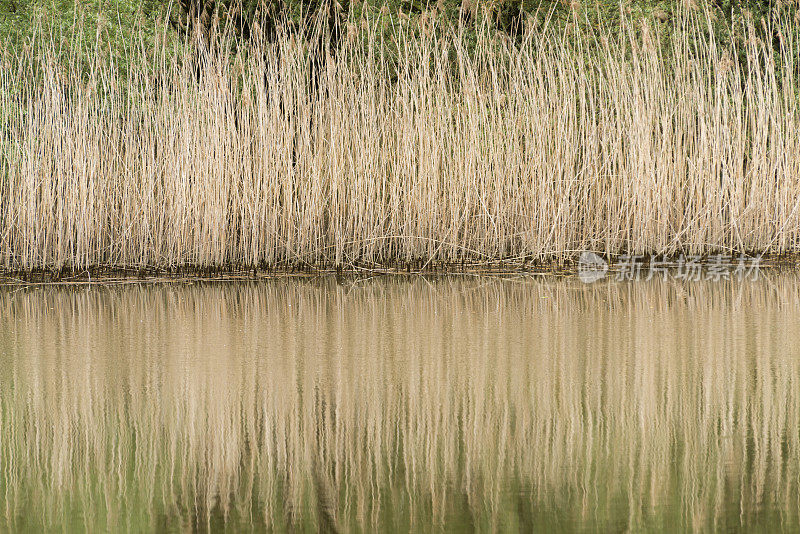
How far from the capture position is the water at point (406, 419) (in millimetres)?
1803

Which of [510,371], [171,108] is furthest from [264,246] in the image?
[510,371]

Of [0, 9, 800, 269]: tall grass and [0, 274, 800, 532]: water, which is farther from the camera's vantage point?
[0, 9, 800, 269]: tall grass

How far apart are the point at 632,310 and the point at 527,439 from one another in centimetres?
196

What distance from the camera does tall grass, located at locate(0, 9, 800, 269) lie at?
5.44m
